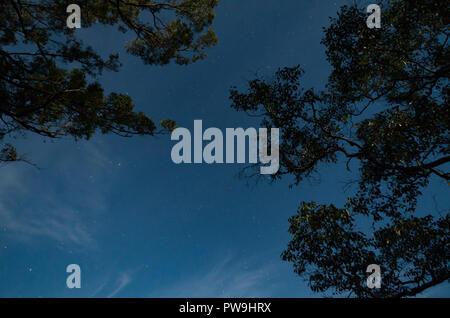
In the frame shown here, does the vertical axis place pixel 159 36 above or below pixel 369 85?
above

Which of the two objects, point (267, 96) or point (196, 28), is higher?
point (196, 28)

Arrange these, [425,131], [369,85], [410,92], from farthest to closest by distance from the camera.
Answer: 1. [369,85]
2. [410,92]
3. [425,131]

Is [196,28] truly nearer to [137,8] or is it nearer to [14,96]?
[137,8]

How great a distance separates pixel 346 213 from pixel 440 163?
209 centimetres

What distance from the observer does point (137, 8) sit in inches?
314

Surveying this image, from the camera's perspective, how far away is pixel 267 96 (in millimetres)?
6484

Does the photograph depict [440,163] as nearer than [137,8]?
Yes

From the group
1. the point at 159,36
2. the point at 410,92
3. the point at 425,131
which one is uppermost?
the point at 159,36
